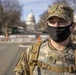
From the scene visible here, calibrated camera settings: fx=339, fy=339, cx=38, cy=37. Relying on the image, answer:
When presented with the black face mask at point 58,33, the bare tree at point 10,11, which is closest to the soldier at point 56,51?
the black face mask at point 58,33

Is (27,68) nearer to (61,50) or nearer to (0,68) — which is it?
(61,50)

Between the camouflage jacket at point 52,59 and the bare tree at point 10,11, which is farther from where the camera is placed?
the bare tree at point 10,11

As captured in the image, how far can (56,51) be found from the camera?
329 centimetres

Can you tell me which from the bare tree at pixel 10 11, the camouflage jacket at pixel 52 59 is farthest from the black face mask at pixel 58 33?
the bare tree at pixel 10 11

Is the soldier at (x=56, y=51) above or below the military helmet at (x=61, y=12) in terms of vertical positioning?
below

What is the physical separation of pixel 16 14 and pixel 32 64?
87.4 meters

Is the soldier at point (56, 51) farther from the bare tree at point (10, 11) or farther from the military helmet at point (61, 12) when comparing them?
the bare tree at point (10, 11)

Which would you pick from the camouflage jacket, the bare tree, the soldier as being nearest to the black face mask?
the soldier

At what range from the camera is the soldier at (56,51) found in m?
3.23

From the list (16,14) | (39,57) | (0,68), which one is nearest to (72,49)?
(39,57)

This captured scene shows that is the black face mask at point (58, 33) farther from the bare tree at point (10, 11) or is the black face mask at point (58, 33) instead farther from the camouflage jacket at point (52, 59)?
the bare tree at point (10, 11)

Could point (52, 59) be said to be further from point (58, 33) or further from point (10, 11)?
point (10, 11)

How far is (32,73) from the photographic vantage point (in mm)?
3318

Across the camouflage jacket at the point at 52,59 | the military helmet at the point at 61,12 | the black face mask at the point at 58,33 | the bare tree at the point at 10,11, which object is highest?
the military helmet at the point at 61,12
